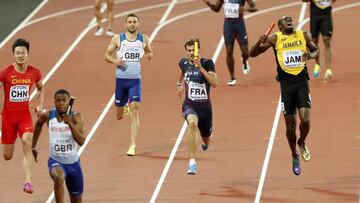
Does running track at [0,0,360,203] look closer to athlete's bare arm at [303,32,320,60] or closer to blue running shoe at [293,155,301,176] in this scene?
blue running shoe at [293,155,301,176]

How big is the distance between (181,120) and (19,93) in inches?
187

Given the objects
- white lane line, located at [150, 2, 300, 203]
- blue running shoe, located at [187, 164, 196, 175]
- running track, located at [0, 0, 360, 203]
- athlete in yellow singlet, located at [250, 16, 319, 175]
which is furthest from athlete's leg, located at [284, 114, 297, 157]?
white lane line, located at [150, 2, 300, 203]

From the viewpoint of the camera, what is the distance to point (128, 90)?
20.0m

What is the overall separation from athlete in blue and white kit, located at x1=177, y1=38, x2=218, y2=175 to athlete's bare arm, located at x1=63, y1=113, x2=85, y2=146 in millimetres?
2877

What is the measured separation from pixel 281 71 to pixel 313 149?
98.8 inches

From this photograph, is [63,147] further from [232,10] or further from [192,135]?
[232,10]

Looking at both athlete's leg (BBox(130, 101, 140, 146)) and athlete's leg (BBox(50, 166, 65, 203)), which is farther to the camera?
athlete's leg (BBox(130, 101, 140, 146))

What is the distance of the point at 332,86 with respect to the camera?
925 inches

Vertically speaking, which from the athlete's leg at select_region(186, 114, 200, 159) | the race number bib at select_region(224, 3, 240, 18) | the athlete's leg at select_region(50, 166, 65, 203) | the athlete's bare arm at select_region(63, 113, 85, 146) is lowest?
the athlete's leg at select_region(50, 166, 65, 203)

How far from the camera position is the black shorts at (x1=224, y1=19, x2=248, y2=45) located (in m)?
23.4

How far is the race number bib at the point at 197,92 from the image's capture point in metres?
18.1

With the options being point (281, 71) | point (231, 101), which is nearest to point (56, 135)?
point (281, 71)

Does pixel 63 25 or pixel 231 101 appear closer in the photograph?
pixel 231 101

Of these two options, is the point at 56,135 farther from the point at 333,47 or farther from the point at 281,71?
the point at 333,47
